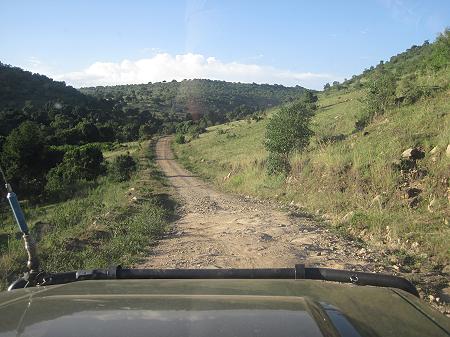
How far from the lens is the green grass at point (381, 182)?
8.03m

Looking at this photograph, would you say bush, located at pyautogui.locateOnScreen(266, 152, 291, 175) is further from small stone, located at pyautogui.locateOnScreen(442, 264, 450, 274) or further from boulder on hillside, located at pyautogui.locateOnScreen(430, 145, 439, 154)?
small stone, located at pyautogui.locateOnScreen(442, 264, 450, 274)

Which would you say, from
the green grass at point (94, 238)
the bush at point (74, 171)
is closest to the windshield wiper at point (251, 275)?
the green grass at point (94, 238)

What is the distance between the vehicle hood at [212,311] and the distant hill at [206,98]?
226ft

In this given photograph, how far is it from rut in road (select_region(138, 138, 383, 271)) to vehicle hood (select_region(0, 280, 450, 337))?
433 centimetres

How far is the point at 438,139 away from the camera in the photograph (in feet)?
34.7

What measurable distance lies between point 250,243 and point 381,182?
11.8 ft

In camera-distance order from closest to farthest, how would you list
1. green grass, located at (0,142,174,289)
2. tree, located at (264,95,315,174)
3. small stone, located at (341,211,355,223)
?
green grass, located at (0,142,174,289), small stone, located at (341,211,355,223), tree, located at (264,95,315,174)

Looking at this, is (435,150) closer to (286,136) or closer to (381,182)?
(381,182)

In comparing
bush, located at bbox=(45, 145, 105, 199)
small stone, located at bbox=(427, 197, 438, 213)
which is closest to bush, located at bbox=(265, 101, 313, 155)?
small stone, located at bbox=(427, 197, 438, 213)

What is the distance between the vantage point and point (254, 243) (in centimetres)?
823

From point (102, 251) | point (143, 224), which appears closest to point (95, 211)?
point (143, 224)

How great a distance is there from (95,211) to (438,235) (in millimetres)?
8415

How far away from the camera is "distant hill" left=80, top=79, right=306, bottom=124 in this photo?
85838 millimetres

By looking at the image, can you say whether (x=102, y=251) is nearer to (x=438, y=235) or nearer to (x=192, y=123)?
(x=438, y=235)
